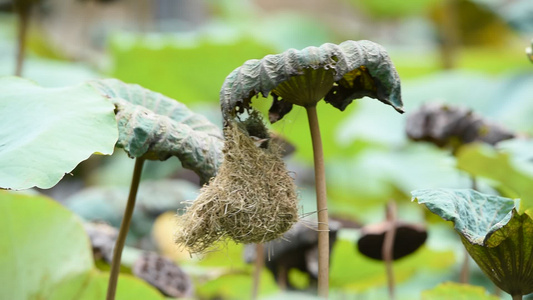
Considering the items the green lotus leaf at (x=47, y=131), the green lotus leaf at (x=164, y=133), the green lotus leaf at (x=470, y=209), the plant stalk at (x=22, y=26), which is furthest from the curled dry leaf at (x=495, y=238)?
the plant stalk at (x=22, y=26)

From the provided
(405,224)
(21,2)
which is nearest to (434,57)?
(21,2)

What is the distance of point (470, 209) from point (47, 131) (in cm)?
44

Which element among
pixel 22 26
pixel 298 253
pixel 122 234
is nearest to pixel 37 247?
pixel 122 234

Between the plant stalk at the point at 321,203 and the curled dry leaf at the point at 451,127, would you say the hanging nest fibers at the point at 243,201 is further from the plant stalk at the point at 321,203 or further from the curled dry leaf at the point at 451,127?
the curled dry leaf at the point at 451,127

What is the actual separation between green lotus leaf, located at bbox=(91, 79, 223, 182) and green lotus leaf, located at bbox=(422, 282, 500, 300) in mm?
276

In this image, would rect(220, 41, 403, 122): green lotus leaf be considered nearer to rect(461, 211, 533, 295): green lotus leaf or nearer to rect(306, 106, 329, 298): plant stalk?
rect(306, 106, 329, 298): plant stalk

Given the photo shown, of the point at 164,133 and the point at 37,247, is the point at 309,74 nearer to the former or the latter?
the point at 164,133

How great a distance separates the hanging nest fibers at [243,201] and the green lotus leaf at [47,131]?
11 cm

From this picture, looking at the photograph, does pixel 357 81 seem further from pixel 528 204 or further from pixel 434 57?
pixel 434 57

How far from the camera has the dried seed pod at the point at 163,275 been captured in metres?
0.96

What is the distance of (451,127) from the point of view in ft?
3.60

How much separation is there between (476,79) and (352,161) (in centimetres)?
58

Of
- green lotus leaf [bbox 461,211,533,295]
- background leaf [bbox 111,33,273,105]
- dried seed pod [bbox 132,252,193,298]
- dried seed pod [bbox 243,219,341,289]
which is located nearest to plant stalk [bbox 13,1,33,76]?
background leaf [bbox 111,33,273,105]

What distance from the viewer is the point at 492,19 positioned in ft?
9.41
